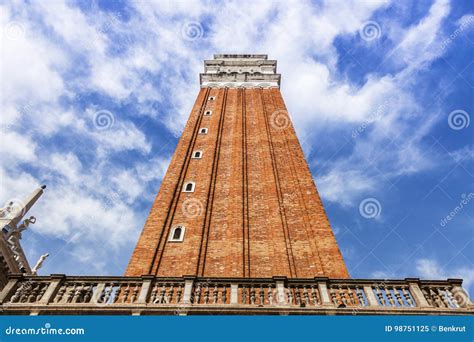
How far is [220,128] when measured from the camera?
26.2 meters

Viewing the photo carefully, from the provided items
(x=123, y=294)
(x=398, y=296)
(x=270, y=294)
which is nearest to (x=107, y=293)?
(x=123, y=294)

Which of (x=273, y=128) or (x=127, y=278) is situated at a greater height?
(x=273, y=128)

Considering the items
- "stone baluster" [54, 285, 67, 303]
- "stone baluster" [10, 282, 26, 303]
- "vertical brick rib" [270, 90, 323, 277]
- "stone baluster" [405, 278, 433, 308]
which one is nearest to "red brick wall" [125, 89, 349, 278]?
"vertical brick rib" [270, 90, 323, 277]

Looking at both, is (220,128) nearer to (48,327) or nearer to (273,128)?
(273,128)

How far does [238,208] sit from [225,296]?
768 cm

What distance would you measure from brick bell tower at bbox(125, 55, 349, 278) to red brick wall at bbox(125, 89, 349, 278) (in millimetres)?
39

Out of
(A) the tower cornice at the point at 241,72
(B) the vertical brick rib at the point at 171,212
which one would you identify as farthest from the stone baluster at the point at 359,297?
(A) the tower cornice at the point at 241,72

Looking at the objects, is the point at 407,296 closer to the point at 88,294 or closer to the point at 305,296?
the point at 305,296

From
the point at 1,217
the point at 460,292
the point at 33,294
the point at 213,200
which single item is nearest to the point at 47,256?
the point at 1,217

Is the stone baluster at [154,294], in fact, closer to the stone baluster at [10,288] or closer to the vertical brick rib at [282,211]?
the stone baluster at [10,288]

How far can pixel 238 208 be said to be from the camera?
17656 mm

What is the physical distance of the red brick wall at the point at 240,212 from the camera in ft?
46.8

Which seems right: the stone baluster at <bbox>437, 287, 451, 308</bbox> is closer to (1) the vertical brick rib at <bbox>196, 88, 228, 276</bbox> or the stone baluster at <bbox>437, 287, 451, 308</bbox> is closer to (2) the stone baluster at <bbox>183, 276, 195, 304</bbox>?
(2) the stone baluster at <bbox>183, 276, 195, 304</bbox>

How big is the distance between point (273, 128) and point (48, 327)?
65.0 ft
